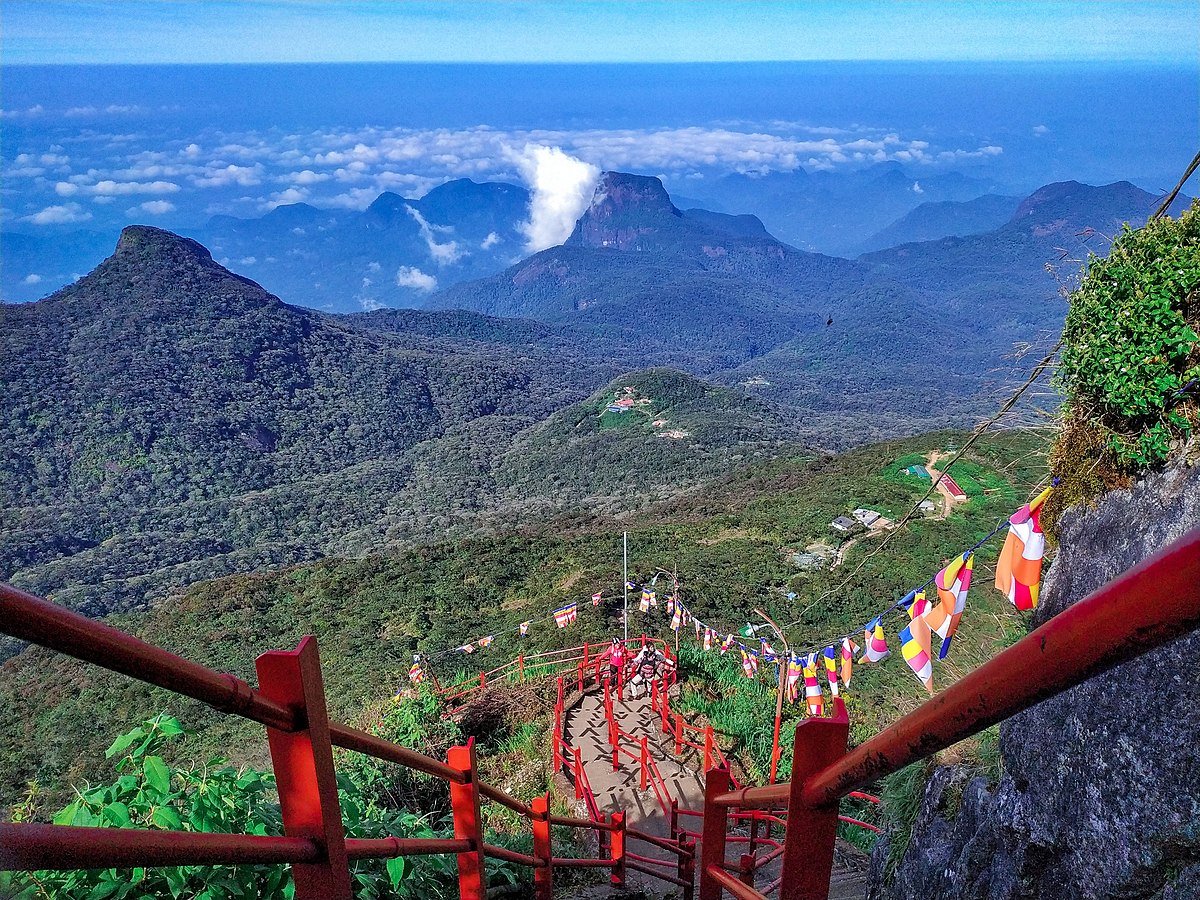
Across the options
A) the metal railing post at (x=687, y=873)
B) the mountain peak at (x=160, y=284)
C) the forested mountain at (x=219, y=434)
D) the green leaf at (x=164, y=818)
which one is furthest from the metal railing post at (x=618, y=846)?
the mountain peak at (x=160, y=284)

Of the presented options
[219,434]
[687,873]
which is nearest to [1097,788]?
[687,873]

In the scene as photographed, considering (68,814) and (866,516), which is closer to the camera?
(68,814)

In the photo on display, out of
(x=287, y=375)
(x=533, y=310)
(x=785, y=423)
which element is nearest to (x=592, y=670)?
(x=785, y=423)

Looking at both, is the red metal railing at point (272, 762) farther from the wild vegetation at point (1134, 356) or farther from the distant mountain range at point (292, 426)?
the distant mountain range at point (292, 426)

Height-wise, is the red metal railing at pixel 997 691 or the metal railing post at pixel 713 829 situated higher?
the red metal railing at pixel 997 691

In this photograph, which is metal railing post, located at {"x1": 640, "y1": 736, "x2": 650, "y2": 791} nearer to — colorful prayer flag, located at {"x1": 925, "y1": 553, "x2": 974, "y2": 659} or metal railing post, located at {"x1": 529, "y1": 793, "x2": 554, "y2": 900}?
colorful prayer flag, located at {"x1": 925, "y1": 553, "x2": 974, "y2": 659}

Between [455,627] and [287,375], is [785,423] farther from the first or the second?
[455,627]

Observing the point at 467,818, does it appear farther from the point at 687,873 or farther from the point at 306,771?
the point at 687,873
